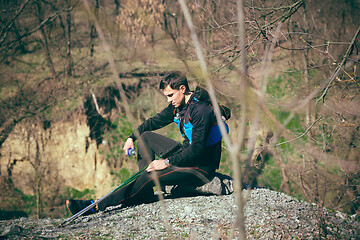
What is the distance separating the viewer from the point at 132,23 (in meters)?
9.75

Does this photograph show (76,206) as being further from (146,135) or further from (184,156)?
(184,156)

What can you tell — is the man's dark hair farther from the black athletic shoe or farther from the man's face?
the black athletic shoe

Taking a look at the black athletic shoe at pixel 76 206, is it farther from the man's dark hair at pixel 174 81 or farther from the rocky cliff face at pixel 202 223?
the man's dark hair at pixel 174 81

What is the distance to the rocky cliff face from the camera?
3.05 metres

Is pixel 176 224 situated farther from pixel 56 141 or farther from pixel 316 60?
pixel 56 141

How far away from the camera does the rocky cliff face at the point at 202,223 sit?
3.05m

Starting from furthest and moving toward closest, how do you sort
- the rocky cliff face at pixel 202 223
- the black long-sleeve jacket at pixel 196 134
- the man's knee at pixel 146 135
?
the man's knee at pixel 146 135, the black long-sleeve jacket at pixel 196 134, the rocky cliff face at pixel 202 223

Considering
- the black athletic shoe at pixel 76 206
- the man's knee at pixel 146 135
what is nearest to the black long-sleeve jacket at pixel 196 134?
the man's knee at pixel 146 135

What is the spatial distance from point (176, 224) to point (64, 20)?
9.48 metres

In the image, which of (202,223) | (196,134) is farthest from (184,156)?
(202,223)

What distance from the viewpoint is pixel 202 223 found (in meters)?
3.22

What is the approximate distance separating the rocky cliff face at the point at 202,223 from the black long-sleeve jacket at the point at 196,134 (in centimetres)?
49

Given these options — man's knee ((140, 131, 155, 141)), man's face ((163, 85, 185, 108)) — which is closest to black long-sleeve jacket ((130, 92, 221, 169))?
man's face ((163, 85, 185, 108))

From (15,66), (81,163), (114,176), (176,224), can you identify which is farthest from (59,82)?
(176,224)
